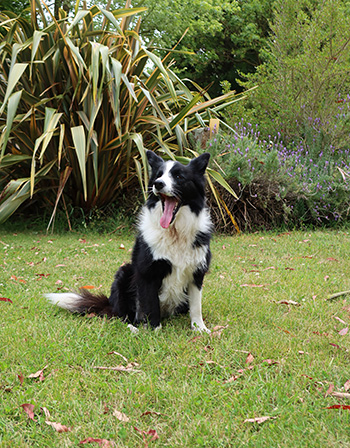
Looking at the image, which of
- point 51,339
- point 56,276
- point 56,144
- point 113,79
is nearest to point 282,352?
point 51,339

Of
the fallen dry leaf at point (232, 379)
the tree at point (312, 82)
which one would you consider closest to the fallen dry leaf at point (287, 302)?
the fallen dry leaf at point (232, 379)

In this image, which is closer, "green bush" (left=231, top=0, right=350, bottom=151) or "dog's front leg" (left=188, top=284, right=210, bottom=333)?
"dog's front leg" (left=188, top=284, right=210, bottom=333)

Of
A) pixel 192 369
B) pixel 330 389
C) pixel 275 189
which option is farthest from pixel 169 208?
pixel 275 189

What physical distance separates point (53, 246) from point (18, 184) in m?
0.90

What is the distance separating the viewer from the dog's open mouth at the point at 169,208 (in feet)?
8.92

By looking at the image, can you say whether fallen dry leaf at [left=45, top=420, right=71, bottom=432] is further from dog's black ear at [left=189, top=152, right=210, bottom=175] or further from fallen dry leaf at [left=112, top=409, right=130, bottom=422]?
dog's black ear at [left=189, top=152, right=210, bottom=175]

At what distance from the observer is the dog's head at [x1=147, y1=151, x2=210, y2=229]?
8.63ft

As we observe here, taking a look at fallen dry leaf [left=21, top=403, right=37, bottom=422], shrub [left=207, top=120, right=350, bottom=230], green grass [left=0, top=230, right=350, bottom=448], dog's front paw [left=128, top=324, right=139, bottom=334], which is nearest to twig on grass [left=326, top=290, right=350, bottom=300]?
green grass [left=0, top=230, right=350, bottom=448]

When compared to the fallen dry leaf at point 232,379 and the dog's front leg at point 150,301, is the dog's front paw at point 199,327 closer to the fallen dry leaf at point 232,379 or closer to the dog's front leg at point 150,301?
the dog's front leg at point 150,301

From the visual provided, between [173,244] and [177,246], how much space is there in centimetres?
3

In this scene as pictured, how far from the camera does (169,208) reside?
108 inches

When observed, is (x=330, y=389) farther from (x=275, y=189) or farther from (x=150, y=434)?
(x=275, y=189)

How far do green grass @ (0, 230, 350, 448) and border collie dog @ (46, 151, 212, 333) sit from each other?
0.19 metres

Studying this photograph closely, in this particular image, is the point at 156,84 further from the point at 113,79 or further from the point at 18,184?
the point at 18,184
